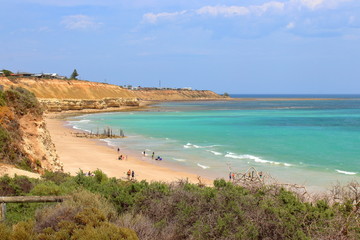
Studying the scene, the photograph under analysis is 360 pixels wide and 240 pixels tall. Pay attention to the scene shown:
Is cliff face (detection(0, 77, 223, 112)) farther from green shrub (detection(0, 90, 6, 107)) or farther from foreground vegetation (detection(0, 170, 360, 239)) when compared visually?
foreground vegetation (detection(0, 170, 360, 239))

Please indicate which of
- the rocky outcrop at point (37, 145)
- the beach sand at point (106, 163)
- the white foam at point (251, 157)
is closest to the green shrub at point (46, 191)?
the rocky outcrop at point (37, 145)

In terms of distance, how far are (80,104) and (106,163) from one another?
71.2 m

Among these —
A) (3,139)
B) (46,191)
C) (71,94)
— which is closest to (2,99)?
(3,139)

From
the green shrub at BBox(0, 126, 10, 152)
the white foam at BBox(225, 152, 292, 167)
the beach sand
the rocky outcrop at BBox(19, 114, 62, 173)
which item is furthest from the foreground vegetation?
the white foam at BBox(225, 152, 292, 167)

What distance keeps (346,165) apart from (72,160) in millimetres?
22025

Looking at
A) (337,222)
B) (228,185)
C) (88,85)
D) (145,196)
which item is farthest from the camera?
(88,85)

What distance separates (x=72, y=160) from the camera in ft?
101

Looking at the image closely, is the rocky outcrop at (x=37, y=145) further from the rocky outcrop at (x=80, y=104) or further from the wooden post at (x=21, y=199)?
the rocky outcrop at (x=80, y=104)

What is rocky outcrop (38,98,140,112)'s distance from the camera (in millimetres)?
86500

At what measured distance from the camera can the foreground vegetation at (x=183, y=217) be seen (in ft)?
22.3

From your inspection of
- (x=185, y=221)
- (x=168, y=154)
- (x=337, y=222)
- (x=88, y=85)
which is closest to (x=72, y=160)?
(x=168, y=154)

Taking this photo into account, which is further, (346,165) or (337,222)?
(346,165)

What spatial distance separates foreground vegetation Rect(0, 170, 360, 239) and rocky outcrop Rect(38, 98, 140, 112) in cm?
7197

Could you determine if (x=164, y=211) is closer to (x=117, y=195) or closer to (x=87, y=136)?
(x=117, y=195)
